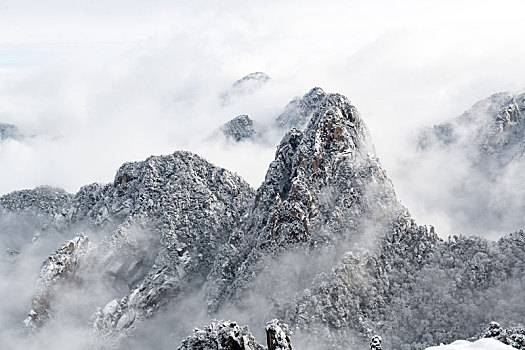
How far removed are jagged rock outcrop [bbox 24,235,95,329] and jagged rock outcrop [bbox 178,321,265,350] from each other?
5022 inches

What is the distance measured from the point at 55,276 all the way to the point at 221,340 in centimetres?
13088

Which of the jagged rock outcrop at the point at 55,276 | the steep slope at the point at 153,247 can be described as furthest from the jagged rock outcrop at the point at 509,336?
the jagged rock outcrop at the point at 55,276

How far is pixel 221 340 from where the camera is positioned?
218 ft

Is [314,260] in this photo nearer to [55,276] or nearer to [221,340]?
[221,340]

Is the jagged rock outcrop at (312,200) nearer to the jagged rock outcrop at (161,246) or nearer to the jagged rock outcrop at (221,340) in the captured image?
the jagged rock outcrop at (161,246)

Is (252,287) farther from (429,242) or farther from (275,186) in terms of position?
(429,242)

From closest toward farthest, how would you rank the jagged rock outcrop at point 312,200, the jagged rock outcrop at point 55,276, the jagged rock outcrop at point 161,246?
the jagged rock outcrop at point 312,200
the jagged rock outcrop at point 161,246
the jagged rock outcrop at point 55,276

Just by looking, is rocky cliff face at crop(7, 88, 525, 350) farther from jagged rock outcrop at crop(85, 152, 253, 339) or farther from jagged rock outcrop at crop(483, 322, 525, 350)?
jagged rock outcrop at crop(483, 322, 525, 350)

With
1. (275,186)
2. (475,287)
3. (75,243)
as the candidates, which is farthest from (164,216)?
(475,287)

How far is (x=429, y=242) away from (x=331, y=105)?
2422 inches

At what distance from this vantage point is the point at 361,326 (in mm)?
133875

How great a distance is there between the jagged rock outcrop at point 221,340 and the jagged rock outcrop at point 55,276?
128m

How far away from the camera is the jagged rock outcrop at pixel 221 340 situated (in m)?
65.6

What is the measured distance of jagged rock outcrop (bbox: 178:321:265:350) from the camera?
65625mm
